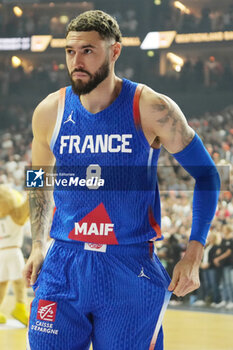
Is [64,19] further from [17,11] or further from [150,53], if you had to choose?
[17,11]

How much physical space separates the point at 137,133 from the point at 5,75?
14631 millimetres

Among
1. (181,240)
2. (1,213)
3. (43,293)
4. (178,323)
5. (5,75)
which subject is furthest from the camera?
(5,75)

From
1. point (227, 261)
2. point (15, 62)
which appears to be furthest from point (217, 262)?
point (15, 62)

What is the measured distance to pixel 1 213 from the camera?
6.28 m

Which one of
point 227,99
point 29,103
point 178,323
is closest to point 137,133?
point 178,323

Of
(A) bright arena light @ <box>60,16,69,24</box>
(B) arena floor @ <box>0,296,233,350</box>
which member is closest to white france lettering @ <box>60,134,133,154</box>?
(B) arena floor @ <box>0,296,233,350</box>

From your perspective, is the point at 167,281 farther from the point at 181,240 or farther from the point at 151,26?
the point at 151,26

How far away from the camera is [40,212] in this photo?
83.0 inches

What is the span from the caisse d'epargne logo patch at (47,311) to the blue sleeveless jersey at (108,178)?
0.64 ft

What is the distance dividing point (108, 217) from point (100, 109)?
0.33 metres

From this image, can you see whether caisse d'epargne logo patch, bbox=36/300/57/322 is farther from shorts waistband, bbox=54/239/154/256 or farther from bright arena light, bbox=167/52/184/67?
bright arena light, bbox=167/52/184/67

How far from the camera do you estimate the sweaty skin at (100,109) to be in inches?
73.2

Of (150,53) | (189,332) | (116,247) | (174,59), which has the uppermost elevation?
(150,53)

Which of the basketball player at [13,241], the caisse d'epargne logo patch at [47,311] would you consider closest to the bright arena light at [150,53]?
the basketball player at [13,241]
